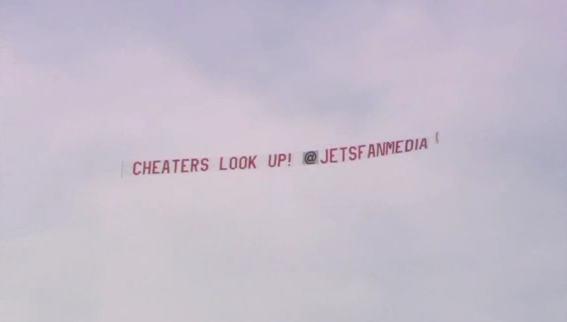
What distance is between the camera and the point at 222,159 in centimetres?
5975

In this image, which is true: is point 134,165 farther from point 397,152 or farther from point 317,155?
point 397,152

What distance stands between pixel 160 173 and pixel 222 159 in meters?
4.61

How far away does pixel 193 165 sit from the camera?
59.7 m

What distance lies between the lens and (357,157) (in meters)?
57.5

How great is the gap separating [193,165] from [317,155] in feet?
29.2

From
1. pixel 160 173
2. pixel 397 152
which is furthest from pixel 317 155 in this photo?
pixel 160 173

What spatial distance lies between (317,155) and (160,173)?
11386 mm

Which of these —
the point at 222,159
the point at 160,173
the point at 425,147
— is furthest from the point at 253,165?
the point at 425,147

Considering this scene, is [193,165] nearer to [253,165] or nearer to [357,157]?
[253,165]

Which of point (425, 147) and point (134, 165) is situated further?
point (134, 165)

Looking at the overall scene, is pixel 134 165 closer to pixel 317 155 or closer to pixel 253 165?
pixel 253 165

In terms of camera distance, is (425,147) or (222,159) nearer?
(425,147)

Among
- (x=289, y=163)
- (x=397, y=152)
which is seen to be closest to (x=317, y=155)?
(x=289, y=163)

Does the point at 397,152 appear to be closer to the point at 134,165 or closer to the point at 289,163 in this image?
the point at 289,163
